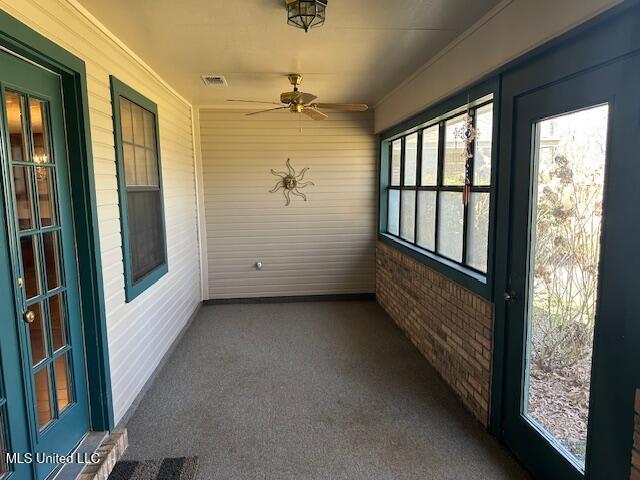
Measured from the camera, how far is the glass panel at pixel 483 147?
285 centimetres

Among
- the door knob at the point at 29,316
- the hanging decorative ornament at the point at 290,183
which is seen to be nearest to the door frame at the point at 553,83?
the door knob at the point at 29,316

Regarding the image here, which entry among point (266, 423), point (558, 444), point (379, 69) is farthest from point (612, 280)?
point (379, 69)

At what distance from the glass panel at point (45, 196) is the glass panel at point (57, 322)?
441 mm

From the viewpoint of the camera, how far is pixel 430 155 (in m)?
3.97

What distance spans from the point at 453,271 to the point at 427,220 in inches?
39.3

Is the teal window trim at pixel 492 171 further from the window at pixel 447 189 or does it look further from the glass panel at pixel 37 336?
the glass panel at pixel 37 336

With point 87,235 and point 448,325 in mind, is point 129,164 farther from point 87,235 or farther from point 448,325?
point 448,325

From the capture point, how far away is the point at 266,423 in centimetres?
279

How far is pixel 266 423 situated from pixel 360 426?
66 centimetres

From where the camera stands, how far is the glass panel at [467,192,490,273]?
9.46 feet

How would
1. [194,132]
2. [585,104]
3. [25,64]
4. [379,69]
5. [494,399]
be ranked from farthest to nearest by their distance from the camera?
[194,132]
[379,69]
[494,399]
[25,64]
[585,104]

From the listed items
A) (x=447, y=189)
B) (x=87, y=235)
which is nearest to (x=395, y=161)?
(x=447, y=189)

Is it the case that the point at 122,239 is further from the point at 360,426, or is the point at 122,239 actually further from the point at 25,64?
the point at 360,426

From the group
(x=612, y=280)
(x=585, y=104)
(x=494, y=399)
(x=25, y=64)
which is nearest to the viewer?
(x=612, y=280)
